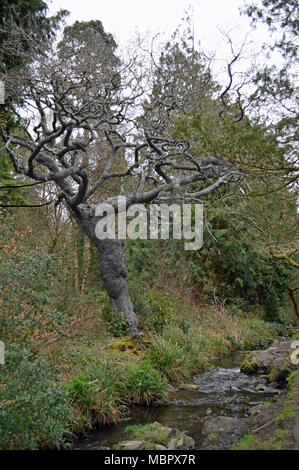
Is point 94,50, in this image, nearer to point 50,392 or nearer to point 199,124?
point 199,124

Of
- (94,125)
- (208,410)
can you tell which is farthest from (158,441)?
(94,125)

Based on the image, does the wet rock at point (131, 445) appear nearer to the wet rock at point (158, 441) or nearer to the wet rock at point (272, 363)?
the wet rock at point (158, 441)

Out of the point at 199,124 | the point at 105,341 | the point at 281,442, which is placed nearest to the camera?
the point at 281,442

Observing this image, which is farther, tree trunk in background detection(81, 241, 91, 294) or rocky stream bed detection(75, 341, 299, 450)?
tree trunk in background detection(81, 241, 91, 294)

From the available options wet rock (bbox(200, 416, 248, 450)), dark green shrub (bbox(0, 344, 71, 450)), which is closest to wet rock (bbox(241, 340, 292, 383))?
wet rock (bbox(200, 416, 248, 450))

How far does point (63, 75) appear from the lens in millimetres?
9242

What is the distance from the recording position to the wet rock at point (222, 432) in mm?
4566

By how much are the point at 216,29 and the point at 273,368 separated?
7.86 metres

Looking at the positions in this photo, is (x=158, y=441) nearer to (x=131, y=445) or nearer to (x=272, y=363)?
(x=131, y=445)

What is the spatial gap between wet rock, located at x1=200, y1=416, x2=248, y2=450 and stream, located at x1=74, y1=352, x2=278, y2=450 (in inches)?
6.3

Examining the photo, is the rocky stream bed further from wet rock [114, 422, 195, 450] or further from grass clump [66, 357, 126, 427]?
grass clump [66, 357, 126, 427]

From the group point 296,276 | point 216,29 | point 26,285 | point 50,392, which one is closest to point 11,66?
point 216,29

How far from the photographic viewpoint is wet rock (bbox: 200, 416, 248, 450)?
457 cm

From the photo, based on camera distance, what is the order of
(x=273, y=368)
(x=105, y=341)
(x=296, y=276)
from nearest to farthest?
1. (x=273, y=368)
2. (x=105, y=341)
3. (x=296, y=276)
